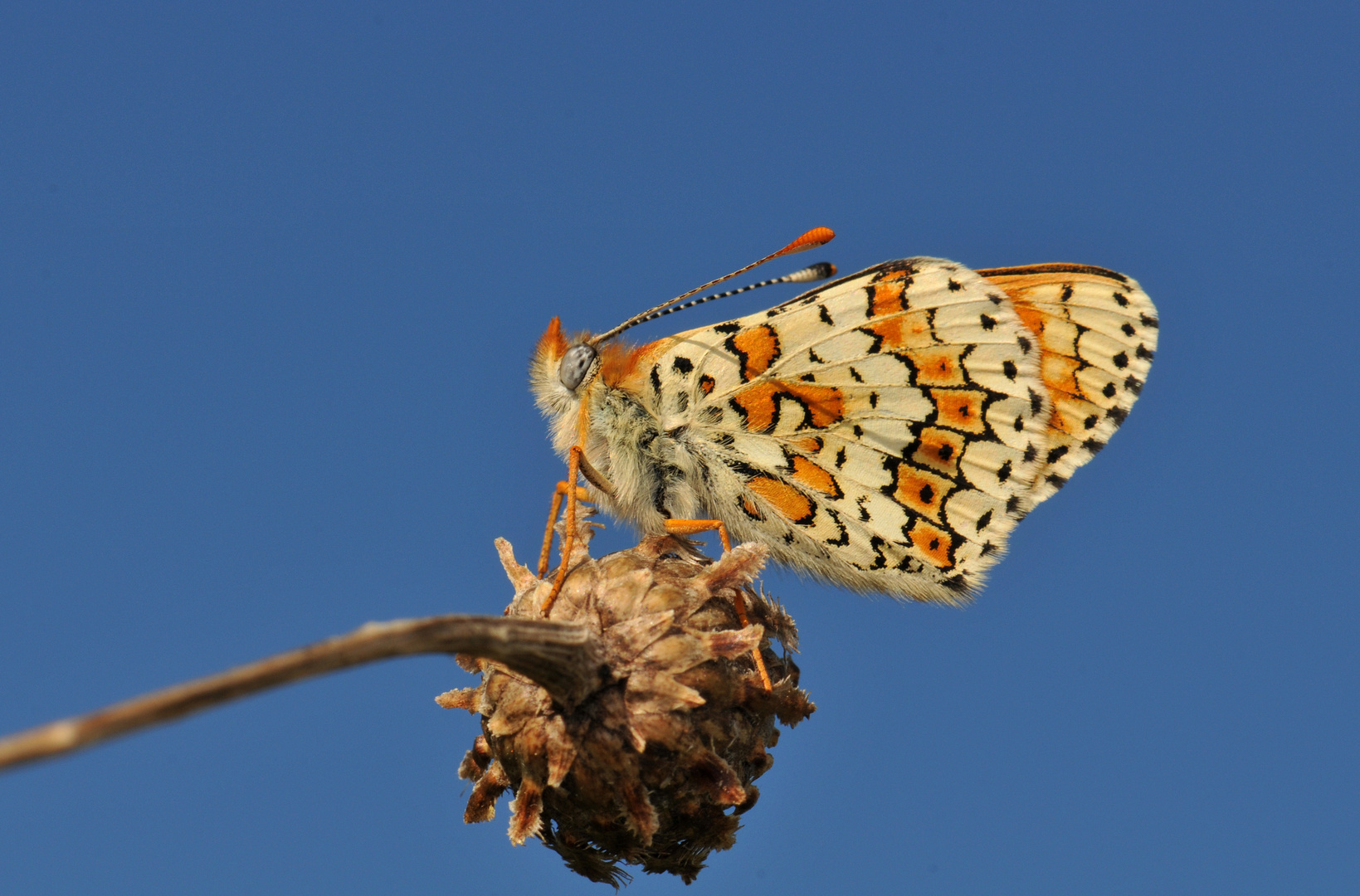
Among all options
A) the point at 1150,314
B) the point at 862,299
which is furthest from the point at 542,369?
the point at 1150,314

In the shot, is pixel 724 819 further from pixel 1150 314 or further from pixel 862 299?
pixel 1150 314

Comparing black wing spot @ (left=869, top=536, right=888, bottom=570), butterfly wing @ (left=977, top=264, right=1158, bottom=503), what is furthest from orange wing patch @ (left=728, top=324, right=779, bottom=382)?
butterfly wing @ (left=977, top=264, right=1158, bottom=503)

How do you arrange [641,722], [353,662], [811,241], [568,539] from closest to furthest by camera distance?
[353,662]
[641,722]
[568,539]
[811,241]

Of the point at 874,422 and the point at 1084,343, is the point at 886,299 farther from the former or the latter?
the point at 1084,343

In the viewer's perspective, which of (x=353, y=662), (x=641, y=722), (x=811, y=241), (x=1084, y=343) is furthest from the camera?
(x=1084, y=343)

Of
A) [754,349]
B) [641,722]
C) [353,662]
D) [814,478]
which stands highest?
[754,349]

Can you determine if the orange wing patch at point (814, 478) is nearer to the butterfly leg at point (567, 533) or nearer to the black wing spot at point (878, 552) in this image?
the black wing spot at point (878, 552)

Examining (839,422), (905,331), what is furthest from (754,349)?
(905,331)
